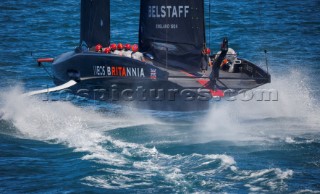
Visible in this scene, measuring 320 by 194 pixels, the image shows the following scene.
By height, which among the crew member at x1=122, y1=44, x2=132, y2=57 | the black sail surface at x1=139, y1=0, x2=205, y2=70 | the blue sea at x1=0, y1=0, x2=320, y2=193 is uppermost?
the black sail surface at x1=139, y1=0, x2=205, y2=70

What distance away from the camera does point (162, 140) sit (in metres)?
16.7

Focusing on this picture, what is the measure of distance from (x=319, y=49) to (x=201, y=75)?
11.6 m

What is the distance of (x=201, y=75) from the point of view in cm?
1917

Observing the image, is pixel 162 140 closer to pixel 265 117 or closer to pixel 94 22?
pixel 265 117

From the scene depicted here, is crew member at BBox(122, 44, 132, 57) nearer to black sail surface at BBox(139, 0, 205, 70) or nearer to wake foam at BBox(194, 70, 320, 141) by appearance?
black sail surface at BBox(139, 0, 205, 70)

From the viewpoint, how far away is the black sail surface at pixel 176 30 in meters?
19.2

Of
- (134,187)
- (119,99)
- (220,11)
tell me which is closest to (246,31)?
(220,11)

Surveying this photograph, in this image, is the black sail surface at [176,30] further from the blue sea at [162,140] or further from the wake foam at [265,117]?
the wake foam at [265,117]

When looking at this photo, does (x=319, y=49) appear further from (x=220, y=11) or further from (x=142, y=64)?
(x=142, y=64)

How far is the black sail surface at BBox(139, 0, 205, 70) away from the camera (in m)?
19.2

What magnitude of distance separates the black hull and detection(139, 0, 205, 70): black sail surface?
0.39m

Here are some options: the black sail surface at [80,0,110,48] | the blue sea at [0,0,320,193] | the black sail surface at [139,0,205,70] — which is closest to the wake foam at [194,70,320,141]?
the blue sea at [0,0,320,193]

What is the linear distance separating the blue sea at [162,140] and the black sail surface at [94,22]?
2007 millimetres

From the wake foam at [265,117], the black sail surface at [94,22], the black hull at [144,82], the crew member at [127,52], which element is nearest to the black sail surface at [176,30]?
the black hull at [144,82]
